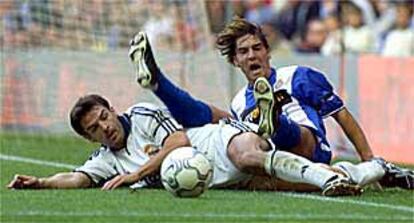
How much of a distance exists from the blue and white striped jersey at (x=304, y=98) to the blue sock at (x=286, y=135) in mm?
239

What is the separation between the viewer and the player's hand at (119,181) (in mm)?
10008

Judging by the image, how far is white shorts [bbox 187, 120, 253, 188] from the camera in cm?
1007

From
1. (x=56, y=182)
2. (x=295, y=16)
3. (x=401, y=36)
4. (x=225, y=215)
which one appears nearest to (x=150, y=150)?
(x=56, y=182)

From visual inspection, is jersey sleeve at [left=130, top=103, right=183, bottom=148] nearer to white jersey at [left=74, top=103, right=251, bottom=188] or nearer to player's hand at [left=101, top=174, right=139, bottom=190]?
white jersey at [left=74, top=103, right=251, bottom=188]

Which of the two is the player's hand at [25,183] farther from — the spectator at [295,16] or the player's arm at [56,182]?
the spectator at [295,16]

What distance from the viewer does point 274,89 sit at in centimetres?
1020

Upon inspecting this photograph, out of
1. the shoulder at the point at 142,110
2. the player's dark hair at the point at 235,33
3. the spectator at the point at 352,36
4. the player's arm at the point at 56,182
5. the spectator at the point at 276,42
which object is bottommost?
the spectator at the point at 276,42

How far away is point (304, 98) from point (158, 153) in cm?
108

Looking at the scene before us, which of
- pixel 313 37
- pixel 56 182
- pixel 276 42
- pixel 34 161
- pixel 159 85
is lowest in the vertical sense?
pixel 34 161

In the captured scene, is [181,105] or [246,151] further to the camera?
[181,105]

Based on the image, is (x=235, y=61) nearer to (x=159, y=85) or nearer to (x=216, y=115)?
(x=216, y=115)

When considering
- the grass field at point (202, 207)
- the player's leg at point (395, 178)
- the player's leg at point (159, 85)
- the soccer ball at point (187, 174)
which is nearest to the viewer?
the grass field at point (202, 207)

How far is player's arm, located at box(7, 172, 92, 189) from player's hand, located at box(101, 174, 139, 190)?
0.17 metres

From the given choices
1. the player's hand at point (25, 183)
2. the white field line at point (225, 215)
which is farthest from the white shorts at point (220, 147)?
the white field line at point (225, 215)
